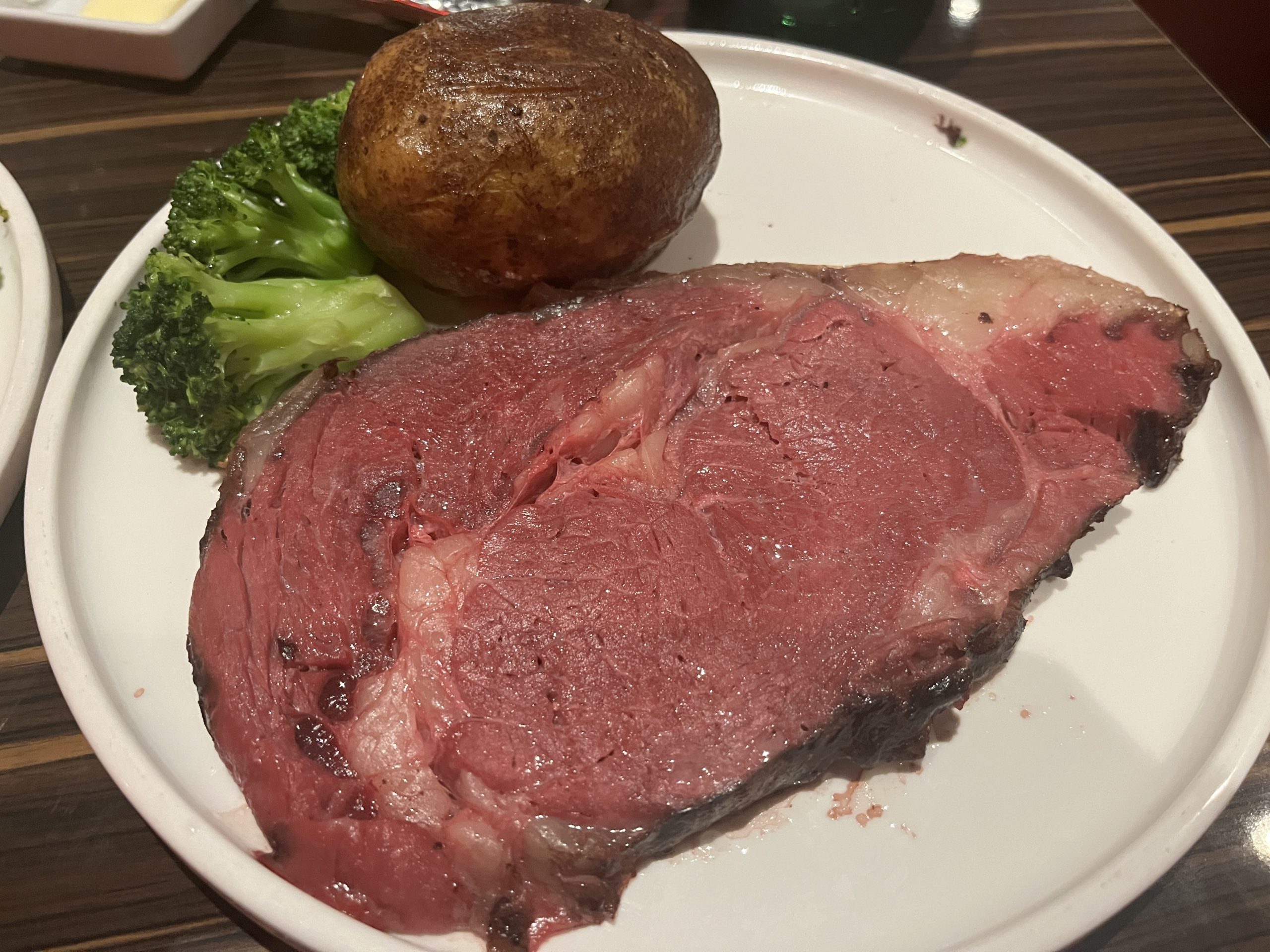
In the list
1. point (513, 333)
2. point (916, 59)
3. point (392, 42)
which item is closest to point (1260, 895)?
point (513, 333)

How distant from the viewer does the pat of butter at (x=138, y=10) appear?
3.24 metres

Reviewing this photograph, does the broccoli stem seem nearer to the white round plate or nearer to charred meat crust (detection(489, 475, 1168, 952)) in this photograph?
the white round plate

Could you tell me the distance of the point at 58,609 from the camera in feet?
5.92

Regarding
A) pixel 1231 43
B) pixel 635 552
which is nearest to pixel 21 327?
pixel 635 552

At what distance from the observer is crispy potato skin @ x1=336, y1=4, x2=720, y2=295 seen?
1967mm

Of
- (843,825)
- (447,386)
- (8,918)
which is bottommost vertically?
(8,918)

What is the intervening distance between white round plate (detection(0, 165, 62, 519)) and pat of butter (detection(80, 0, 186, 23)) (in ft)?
3.42

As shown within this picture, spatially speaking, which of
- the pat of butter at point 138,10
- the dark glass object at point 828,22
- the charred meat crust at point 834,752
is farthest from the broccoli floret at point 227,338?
the dark glass object at point 828,22

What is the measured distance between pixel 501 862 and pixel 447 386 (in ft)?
3.38

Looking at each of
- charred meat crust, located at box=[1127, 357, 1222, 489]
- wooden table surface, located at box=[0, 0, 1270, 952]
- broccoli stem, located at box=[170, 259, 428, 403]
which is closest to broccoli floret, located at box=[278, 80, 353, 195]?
broccoli stem, located at box=[170, 259, 428, 403]

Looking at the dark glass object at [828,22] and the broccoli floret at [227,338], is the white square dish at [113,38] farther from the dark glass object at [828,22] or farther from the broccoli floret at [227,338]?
the dark glass object at [828,22]

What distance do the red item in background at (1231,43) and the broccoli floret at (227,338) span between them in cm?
407

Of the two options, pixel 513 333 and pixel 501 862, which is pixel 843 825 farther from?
pixel 513 333

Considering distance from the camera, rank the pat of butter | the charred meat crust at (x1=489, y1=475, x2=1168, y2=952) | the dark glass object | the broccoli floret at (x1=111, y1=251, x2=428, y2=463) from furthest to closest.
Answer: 1. the dark glass object
2. the pat of butter
3. the broccoli floret at (x1=111, y1=251, x2=428, y2=463)
4. the charred meat crust at (x1=489, y1=475, x2=1168, y2=952)
